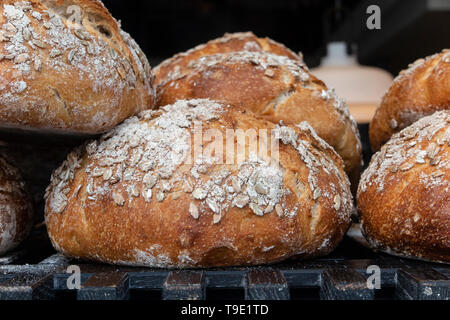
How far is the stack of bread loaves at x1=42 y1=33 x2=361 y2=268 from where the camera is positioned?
1121mm

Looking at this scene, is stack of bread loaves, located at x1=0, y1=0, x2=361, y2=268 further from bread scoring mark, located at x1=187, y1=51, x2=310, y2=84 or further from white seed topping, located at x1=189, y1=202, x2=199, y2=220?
bread scoring mark, located at x1=187, y1=51, x2=310, y2=84

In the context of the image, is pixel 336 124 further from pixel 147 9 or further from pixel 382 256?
pixel 147 9

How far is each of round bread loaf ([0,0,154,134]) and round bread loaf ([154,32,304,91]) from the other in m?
0.43

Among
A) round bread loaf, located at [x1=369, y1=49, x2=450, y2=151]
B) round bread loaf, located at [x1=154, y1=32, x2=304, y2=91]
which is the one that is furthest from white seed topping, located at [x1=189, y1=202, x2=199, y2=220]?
round bread loaf, located at [x1=369, y1=49, x2=450, y2=151]

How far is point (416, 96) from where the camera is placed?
1560 mm

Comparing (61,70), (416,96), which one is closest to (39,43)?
(61,70)

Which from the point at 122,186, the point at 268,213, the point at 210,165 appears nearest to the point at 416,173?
the point at 268,213

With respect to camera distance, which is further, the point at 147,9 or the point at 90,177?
the point at 147,9

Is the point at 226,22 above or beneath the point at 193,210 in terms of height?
above

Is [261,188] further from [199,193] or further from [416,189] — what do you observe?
[416,189]

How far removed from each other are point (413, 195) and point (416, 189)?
0.05 feet

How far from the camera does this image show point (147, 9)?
227 inches
